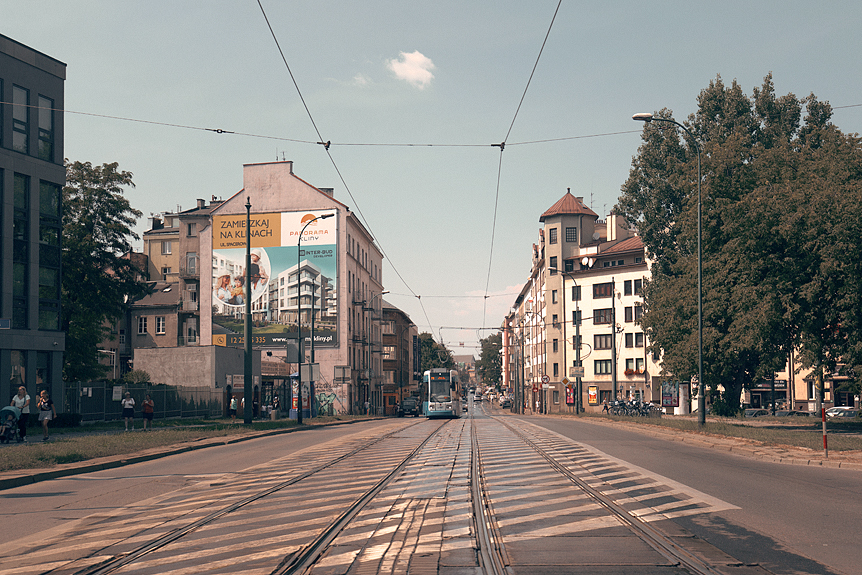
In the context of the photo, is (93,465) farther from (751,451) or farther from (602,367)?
(602,367)

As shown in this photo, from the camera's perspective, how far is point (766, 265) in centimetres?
2908

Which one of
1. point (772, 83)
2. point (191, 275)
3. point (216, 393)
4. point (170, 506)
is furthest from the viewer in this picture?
point (191, 275)

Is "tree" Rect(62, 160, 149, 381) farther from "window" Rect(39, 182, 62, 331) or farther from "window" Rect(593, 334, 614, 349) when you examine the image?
"window" Rect(593, 334, 614, 349)

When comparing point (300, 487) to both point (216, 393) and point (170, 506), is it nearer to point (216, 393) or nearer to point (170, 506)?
point (170, 506)

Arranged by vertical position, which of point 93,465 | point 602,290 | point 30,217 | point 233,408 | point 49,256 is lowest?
point 233,408

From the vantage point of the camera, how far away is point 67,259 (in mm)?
48094

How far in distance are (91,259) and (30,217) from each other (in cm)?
1289

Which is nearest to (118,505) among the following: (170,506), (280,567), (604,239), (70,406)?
(170,506)

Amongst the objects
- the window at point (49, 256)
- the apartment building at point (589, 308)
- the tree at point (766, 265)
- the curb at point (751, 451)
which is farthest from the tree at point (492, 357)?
the curb at point (751, 451)

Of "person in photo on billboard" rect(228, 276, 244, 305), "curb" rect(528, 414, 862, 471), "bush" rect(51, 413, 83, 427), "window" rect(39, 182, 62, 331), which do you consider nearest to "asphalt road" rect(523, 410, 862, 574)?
"curb" rect(528, 414, 862, 471)

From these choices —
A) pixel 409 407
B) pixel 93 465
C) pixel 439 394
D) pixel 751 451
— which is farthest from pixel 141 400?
pixel 409 407

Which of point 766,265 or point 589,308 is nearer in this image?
point 766,265

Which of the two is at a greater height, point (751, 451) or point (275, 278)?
point (275, 278)

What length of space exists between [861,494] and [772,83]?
41471 millimetres
